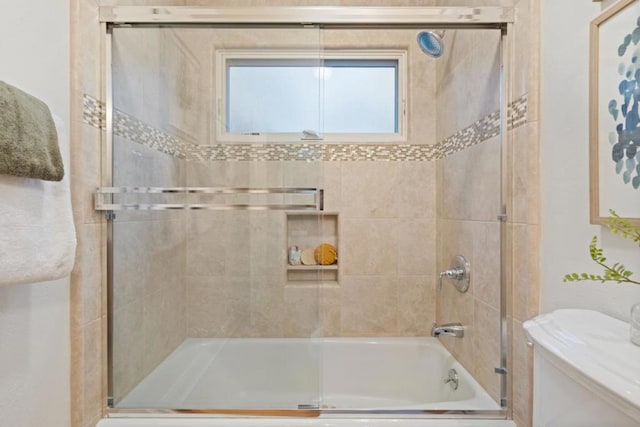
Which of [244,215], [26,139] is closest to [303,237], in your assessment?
[244,215]

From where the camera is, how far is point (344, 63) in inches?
91.6

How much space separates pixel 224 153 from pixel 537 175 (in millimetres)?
1200

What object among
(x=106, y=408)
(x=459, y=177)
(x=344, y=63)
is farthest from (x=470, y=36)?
(x=106, y=408)

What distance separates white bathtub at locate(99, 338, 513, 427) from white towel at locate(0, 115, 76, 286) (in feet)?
2.43

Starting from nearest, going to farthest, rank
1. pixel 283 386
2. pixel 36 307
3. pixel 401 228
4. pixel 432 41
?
pixel 36 307
pixel 283 386
pixel 432 41
pixel 401 228

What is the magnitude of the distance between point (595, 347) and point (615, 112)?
54cm

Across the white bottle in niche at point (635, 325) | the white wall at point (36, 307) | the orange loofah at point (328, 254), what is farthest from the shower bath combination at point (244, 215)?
the white bottle in niche at point (635, 325)

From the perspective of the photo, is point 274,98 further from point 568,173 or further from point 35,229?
point 568,173

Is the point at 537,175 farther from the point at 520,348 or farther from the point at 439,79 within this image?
the point at 439,79

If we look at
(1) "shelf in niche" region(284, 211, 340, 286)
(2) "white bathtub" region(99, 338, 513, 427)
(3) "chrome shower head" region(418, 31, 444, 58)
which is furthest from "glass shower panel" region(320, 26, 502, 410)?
(1) "shelf in niche" region(284, 211, 340, 286)

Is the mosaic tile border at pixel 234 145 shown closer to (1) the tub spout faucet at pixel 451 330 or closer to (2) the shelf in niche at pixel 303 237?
(2) the shelf in niche at pixel 303 237

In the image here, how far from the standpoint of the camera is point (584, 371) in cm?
68

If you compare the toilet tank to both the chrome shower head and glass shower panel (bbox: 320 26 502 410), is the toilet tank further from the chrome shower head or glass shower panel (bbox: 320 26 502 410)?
the chrome shower head

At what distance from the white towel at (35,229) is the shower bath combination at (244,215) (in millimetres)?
367
